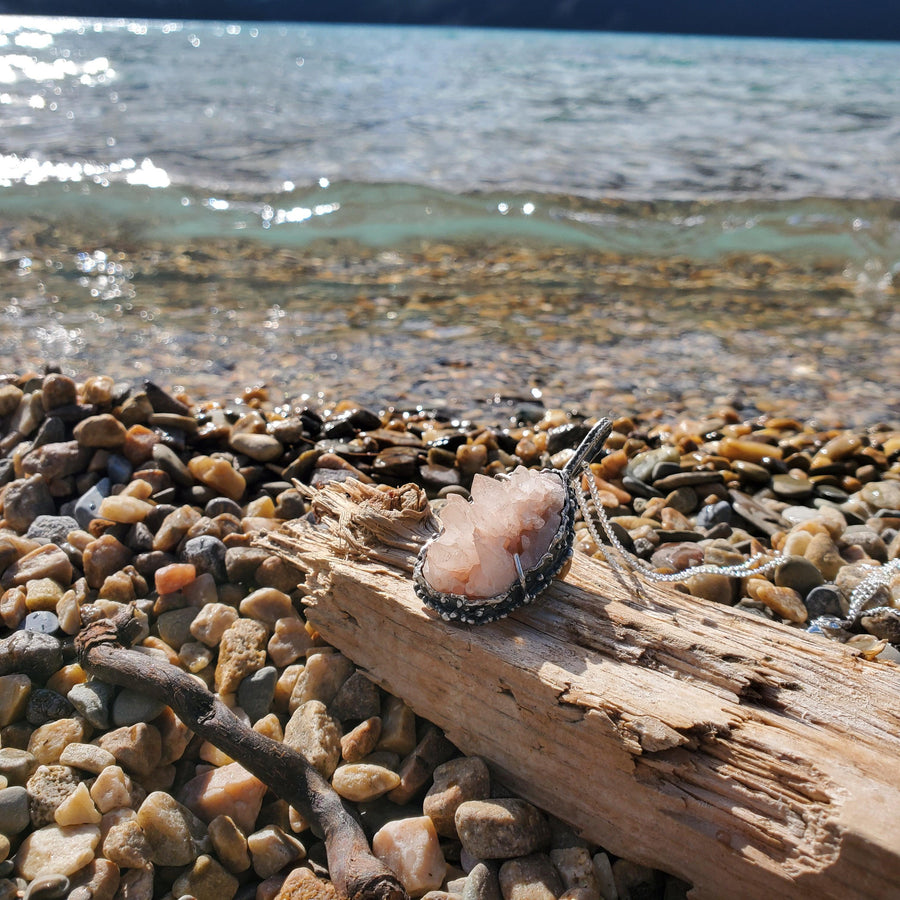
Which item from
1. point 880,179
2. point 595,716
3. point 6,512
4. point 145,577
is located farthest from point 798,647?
point 880,179

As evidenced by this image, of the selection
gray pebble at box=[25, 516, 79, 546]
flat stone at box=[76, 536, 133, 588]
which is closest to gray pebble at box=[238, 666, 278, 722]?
flat stone at box=[76, 536, 133, 588]

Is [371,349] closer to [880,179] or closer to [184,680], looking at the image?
[184,680]

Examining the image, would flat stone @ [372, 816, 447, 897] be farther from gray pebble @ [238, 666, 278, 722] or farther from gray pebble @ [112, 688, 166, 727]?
gray pebble @ [112, 688, 166, 727]

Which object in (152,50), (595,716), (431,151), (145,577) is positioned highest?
(152,50)

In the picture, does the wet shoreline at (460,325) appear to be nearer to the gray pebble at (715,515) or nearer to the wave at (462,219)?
the wave at (462,219)

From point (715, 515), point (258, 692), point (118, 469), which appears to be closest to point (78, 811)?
point (258, 692)

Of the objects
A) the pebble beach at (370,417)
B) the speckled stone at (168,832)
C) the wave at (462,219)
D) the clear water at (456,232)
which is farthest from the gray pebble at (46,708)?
the wave at (462,219)
